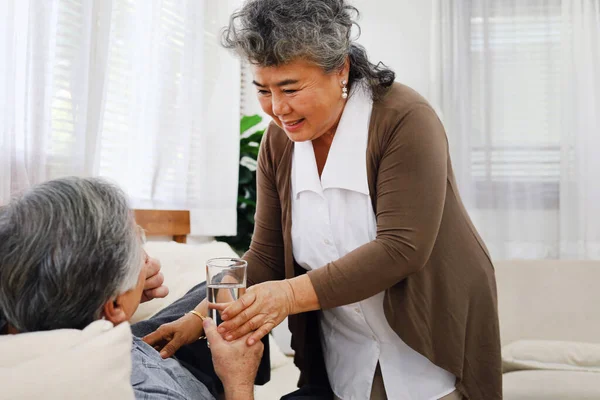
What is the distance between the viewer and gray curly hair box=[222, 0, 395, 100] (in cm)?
148

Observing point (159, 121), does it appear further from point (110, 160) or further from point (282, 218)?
point (282, 218)

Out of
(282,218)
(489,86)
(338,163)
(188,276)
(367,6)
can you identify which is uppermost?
(367,6)

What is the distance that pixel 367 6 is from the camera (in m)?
4.92

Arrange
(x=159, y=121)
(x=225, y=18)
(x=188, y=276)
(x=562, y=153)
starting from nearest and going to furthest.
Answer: (x=188, y=276) → (x=159, y=121) → (x=225, y=18) → (x=562, y=153)

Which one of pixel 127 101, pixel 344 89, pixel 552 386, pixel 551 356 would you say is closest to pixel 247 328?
pixel 344 89

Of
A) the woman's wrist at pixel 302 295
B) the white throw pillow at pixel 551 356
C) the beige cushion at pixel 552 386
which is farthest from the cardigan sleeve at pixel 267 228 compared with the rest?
the white throw pillow at pixel 551 356

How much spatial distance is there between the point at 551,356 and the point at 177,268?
5.51ft

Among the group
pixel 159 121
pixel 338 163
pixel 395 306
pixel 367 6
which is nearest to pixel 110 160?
pixel 159 121

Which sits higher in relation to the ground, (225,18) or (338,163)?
(225,18)

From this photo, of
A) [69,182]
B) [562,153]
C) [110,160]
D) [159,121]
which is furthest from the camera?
[562,153]

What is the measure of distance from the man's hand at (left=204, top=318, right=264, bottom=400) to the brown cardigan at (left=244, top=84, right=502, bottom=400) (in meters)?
0.19

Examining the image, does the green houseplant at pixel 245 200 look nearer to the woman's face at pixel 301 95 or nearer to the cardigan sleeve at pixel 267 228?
the cardigan sleeve at pixel 267 228

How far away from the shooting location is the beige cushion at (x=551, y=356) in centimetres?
292

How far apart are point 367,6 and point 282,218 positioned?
A: 3.53 m
